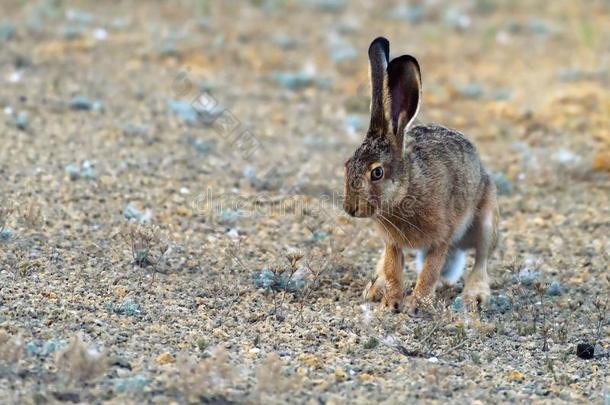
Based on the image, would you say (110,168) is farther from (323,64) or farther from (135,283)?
(323,64)

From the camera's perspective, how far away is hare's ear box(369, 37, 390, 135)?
6.76 meters

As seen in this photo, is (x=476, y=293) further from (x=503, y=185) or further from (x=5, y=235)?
(x=5, y=235)

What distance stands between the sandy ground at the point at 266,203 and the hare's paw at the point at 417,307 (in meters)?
0.14

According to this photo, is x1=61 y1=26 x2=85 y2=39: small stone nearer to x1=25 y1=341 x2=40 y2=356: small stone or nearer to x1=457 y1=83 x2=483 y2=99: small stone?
x1=457 y1=83 x2=483 y2=99: small stone

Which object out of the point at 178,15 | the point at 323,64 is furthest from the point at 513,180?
the point at 178,15

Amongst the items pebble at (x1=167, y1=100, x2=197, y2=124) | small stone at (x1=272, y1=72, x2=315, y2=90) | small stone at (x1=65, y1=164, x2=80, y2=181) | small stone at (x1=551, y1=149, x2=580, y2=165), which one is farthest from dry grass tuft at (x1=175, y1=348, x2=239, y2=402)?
small stone at (x1=272, y1=72, x2=315, y2=90)

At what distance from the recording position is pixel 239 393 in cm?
518

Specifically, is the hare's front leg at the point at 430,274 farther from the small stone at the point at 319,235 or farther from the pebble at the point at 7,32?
the pebble at the point at 7,32

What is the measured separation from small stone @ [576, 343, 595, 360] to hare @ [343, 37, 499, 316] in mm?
919

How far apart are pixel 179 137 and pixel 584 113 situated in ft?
14.7

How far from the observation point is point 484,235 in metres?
7.56

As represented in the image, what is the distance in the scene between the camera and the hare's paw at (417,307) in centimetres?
671

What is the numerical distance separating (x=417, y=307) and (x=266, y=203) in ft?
7.73

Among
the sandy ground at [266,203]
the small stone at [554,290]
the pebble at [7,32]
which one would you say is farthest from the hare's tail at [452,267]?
the pebble at [7,32]
